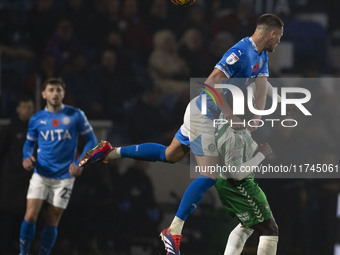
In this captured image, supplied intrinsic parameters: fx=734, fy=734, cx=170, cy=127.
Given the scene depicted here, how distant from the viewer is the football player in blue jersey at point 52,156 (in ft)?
25.8

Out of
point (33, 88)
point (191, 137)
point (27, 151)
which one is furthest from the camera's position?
point (33, 88)

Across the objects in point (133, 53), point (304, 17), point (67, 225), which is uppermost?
point (304, 17)

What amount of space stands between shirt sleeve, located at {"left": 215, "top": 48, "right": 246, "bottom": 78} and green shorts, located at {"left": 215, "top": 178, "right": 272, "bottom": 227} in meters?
0.88

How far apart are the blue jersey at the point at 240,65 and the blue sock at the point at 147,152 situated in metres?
0.59

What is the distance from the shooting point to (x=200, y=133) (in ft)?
19.6

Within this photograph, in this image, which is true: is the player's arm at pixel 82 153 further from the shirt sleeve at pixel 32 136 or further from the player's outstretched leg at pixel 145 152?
the player's outstretched leg at pixel 145 152

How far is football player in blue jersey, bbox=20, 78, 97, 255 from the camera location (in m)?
7.85

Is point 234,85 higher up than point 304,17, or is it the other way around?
point 304,17

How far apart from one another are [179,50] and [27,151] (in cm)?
333

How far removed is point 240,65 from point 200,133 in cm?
64

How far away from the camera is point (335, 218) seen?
8828 mm

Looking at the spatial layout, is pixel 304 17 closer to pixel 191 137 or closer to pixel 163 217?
pixel 163 217

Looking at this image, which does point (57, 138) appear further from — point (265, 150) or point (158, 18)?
point (158, 18)

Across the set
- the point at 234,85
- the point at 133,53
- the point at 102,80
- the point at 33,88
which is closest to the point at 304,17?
the point at 133,53
